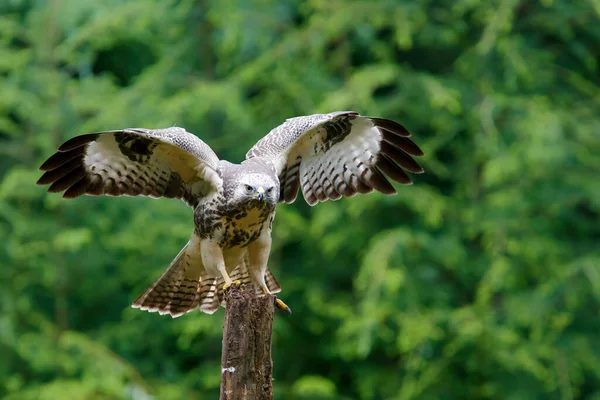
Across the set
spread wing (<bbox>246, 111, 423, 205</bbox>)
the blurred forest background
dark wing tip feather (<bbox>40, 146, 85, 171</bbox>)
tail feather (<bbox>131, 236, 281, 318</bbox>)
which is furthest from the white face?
the blurred forest background

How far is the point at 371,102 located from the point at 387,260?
191cm

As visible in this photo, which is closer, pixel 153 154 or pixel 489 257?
pixel 153 154

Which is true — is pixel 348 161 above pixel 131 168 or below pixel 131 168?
above

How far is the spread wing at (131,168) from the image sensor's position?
711 cm

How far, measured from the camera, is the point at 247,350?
5980 mm

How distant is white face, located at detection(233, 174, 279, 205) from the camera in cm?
675

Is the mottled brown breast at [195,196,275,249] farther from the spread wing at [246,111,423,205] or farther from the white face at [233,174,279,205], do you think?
the spread wing at [246,111,423,205]

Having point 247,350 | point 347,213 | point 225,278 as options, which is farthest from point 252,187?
point 347,213

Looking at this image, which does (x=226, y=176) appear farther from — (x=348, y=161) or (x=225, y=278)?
(x=348, y=161)

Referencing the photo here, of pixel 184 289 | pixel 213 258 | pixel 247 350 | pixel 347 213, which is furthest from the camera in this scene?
pixel 347 213

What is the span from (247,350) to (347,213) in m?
7.72

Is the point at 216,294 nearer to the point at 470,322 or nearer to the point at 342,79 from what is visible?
the point at 470,322

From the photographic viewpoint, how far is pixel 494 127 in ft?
42.5

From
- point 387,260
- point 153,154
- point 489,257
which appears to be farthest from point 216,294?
point 489,257
